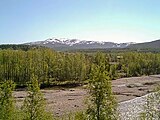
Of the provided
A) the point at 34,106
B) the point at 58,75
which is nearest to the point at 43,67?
the point at 58,75

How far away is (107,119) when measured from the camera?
2188 cm

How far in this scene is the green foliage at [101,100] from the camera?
878 inches

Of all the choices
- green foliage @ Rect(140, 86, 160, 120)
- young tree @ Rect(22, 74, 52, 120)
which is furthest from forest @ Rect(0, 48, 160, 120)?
green foliage @ Rect(140, 86, 160, 120)

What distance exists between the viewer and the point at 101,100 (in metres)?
22.6

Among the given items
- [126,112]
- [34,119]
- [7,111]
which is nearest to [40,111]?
[34,119]

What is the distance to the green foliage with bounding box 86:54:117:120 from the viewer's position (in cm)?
2231

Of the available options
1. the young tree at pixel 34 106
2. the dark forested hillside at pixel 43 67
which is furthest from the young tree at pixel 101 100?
the dark forested hillside at pixel 43 67

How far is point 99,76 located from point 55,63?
88.6 meters

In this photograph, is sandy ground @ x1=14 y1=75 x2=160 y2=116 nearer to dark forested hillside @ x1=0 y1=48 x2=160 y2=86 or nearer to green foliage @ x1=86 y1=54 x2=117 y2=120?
dark forested hillside @ x1=0 y1=48 x2=160 y2=86

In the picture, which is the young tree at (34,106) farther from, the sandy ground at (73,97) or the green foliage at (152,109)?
the sandy ground at (73,97)

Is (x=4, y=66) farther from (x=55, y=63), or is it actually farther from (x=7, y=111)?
(x=7, y=111)

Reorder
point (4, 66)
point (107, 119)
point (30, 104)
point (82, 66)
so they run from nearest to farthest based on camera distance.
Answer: point (107, 119), point (30, 104), point (4, 66), point (82, 66)

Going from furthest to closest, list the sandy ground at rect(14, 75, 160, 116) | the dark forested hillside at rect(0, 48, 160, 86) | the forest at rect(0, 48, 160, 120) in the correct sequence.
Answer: the dark forested hillside at rect(0, 48, 160, 86) < the sandy ground at rect(14, 75, 160, 116) < the forest at rect(0, 48, 160, 120)

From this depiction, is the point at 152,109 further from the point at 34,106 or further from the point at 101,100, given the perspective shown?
the point at 34,106
